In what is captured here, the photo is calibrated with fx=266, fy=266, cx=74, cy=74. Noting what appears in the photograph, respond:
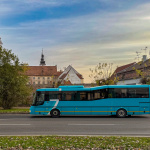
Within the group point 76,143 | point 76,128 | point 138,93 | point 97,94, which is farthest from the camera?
point 97,94

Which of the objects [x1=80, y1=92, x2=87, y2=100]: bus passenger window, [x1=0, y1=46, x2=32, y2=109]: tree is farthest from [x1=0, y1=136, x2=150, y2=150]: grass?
[x1=0, y1=46, x2=32, y2=109]: tree

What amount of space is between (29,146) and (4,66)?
30.6m

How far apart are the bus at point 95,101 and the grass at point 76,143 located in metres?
11.8

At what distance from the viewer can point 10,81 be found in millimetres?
37375

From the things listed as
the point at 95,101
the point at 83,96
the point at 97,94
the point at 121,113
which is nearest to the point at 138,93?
the point at 121,113

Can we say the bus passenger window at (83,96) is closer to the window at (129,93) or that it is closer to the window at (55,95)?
the window at (55,95)

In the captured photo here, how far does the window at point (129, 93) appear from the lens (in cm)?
2269

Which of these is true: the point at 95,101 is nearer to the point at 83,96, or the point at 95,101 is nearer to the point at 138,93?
the point at 83,96

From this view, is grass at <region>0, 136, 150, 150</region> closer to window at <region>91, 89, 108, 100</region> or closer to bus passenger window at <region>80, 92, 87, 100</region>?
window at <region>91, 89, 108, 100</region>

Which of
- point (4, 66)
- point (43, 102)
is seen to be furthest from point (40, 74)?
point (43, 102)

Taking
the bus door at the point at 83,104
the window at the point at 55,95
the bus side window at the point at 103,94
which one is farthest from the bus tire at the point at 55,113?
the bus side window at the point at 103,94

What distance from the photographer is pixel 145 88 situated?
74.8ft

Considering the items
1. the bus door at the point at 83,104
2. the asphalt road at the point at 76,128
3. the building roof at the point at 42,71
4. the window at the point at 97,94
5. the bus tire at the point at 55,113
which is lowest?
the asphalt road at the point at 76,128

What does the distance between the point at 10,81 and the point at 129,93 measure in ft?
65.7
